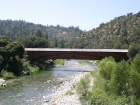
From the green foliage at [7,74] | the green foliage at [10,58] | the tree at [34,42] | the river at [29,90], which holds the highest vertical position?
the tree at [34,42]

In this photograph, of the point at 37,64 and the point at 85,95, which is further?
the point at 37,64

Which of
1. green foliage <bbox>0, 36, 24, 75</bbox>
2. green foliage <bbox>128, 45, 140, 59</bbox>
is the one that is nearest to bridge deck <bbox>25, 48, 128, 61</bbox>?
green foliage <bbox>128, 45, 140, 59</bbox>

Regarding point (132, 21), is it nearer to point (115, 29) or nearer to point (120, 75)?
point (115, 29)

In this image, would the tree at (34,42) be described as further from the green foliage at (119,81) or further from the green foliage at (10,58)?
the green foliage at (119,81)

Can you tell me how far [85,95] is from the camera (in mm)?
43719

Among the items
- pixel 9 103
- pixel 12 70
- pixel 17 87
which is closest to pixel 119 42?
pixel 12 70

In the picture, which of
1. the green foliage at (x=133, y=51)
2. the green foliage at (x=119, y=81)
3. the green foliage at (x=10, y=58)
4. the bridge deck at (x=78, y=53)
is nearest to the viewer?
the green foliage at (x=119, y=81)

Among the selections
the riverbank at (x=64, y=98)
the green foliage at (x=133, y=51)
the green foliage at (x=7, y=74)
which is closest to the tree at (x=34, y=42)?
the green foliage at (x=7, y=74)

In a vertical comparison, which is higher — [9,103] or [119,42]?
[119,42]

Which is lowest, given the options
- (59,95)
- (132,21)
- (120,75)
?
(59,95)

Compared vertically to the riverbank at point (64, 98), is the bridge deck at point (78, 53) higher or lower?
higher

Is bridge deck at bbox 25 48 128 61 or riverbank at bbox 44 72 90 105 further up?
bridge deck at bbox 25 48 128 61

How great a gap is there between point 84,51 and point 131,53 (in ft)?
48.1

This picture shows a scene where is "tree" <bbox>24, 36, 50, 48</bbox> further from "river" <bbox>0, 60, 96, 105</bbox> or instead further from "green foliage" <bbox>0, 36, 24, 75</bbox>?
"river" <bbox>0, 60, 96, 105</bbox>
